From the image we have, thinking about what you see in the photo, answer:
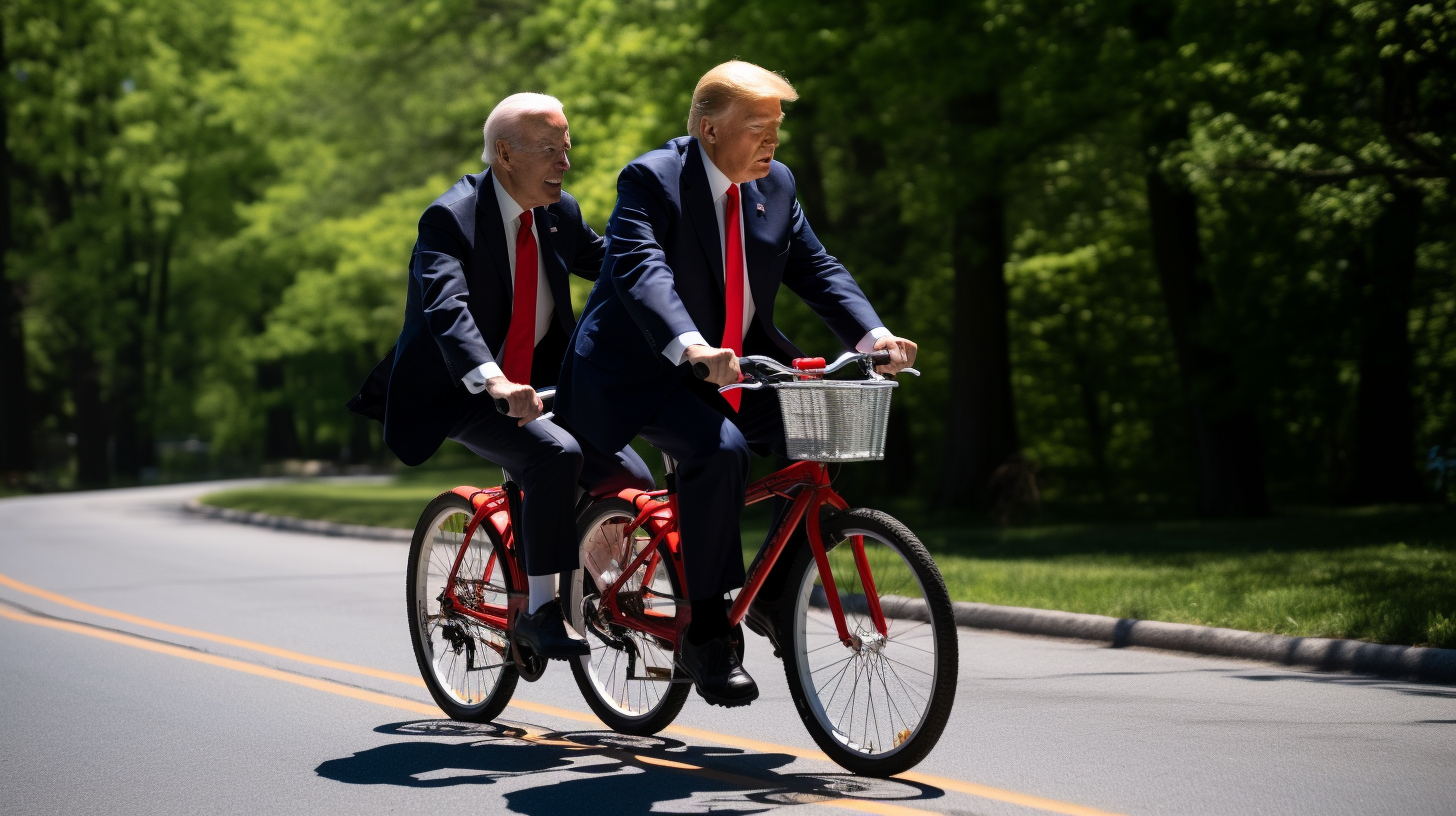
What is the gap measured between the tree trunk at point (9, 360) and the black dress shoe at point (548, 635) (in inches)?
1374

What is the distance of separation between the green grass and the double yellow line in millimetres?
3578

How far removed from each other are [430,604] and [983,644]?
3.48m

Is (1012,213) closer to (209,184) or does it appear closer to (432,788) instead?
(432,788)

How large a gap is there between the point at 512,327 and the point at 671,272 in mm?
1098

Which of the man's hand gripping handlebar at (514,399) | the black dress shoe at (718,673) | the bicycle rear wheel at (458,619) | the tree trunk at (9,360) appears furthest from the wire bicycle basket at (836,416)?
the tree trunk at (9,360)

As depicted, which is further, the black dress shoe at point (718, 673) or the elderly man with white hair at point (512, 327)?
the elderly man with white hair at point (512, 327)

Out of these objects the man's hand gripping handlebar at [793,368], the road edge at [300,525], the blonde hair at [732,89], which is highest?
the blonde hair at [732,89]

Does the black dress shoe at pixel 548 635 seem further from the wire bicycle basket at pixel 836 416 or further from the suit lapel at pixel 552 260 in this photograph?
the wire bicycle basket at pixel 836 416

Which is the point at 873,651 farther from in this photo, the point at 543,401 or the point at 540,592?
the point at 543,401

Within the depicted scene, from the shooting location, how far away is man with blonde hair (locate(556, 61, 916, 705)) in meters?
5.23

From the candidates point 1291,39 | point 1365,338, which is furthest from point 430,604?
point 1365,338

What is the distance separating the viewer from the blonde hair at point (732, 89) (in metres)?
5.28

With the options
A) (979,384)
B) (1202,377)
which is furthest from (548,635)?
(979,384)

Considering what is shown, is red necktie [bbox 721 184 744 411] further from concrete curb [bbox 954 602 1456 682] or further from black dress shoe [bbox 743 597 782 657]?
concrete curb [bbox 954 602 1456 682]
